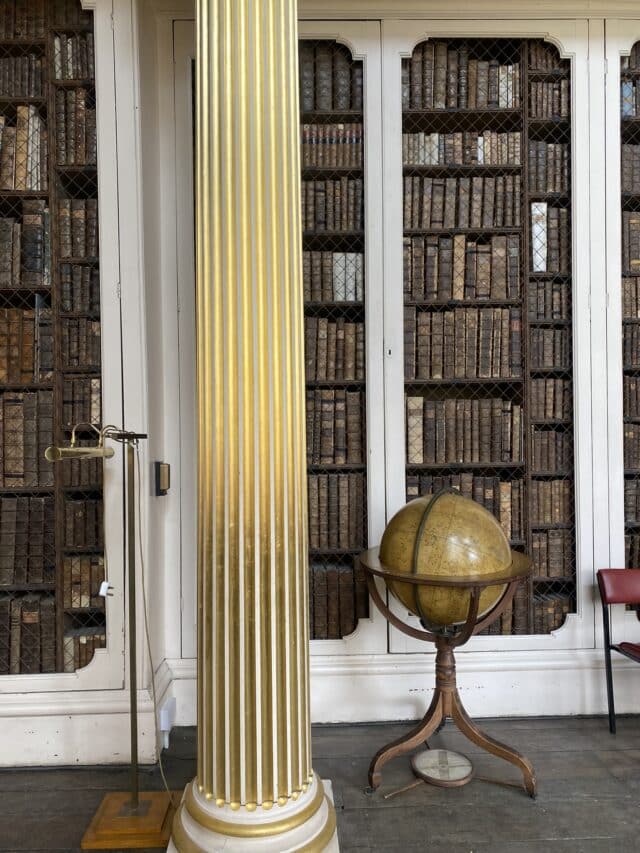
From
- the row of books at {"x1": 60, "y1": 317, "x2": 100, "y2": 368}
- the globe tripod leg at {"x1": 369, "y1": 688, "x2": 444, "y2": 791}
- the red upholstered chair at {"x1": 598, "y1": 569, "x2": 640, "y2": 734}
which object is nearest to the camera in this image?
the globe tripod leg at {"x1": 369, "y1": 688, "x2": 444, "y2": 791}

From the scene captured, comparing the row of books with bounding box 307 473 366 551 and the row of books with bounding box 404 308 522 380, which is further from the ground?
the row of books with bounding box 404 308 522 380

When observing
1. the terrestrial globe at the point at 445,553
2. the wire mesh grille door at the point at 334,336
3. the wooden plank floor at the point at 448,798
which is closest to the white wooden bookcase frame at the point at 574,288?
the wire mesh grille door at the point at 334,336

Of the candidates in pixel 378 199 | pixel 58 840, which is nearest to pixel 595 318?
pixel 378 199

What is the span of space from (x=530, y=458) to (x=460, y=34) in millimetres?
2323

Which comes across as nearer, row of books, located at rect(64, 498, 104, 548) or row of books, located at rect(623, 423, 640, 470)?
row of books, located at rect(64, 498, 104, 548)

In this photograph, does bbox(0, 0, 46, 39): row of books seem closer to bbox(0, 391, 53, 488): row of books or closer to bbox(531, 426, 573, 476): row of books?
bbox(0, 391, 53, 488): row of books

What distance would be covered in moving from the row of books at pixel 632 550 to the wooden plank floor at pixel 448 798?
0.85 m

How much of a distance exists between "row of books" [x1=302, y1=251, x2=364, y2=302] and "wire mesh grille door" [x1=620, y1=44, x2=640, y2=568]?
149 centimetres

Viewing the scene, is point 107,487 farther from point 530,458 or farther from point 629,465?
point 629,465

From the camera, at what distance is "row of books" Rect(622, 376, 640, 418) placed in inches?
131

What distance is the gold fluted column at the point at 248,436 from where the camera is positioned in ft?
6.41

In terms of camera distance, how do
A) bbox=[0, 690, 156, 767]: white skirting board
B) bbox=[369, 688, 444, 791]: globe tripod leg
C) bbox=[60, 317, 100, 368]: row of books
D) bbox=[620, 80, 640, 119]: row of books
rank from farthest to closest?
1. bbox=[620, 80, 640, 119]: row of books
2. bbox=[60, 317, 100, 368]: row of books
3. bbox=[0, 690, 156, 767]: white skirting board
4. bbox=[369, 688, 444, 791]: globe tripod leg

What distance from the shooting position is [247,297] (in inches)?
77.4

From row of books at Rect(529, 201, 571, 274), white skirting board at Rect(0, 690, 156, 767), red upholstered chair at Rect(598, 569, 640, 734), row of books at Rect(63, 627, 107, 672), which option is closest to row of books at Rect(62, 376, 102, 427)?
row of books at Rect(63, 627, 107, 672)
